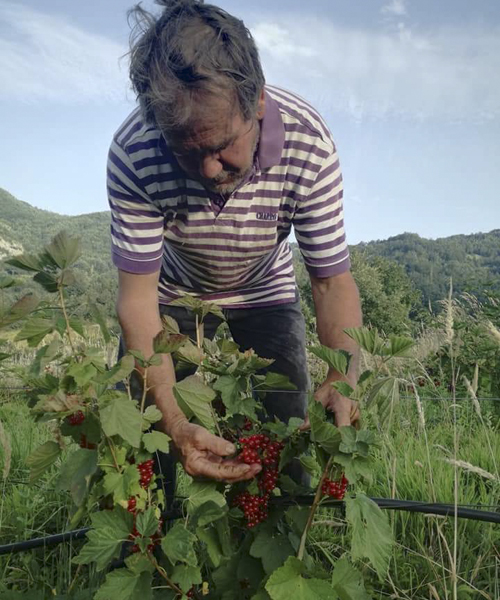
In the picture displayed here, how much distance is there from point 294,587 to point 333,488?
212 mm

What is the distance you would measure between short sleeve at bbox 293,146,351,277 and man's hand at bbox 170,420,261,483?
946 mm

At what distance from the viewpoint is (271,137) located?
1.92 m

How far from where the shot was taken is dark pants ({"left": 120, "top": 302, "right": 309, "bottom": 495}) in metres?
2.47

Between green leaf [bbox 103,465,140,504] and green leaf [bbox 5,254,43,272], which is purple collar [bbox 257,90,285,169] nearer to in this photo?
green leaf [bbox 5,254,43,272]

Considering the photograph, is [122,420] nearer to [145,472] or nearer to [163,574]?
[145,472]

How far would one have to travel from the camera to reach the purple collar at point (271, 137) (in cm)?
190

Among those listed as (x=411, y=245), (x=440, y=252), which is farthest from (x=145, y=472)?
(x=411, y=245)

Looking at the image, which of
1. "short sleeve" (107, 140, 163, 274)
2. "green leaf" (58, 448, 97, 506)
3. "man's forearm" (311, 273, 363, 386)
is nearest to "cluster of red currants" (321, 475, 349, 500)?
"green leaf" (58, 448, 97, 506)

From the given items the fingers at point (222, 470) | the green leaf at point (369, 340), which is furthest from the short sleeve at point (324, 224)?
the fingers at point (222, 470)

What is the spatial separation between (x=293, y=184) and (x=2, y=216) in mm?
113394

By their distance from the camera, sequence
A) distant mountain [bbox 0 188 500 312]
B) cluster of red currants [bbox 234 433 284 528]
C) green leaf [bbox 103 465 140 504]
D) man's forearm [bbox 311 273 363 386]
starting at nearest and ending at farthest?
green leaf [bbox 103 465 140 504], cluster of red currants [bbox 234 433 284 528], man's forearm [bbox 311 273 363 386], distant mountain [bbox 0 188 500 312]

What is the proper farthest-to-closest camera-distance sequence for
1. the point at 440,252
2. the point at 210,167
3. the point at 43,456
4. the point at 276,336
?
the point at 440,252 → the point at 276,336 → the point at 210,167 → the point at 43,456

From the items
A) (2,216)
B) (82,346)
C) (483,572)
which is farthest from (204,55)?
(2,216)

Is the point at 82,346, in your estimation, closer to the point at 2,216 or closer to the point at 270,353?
the point at 270,353
